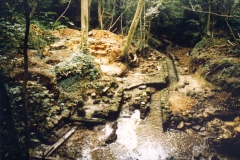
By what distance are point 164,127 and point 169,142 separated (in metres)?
0.79

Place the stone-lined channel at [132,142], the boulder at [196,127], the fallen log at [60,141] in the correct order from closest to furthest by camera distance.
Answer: the fallen log at [60,141]
the stone-lined channel at [132,142]
the boulder at [196,127]

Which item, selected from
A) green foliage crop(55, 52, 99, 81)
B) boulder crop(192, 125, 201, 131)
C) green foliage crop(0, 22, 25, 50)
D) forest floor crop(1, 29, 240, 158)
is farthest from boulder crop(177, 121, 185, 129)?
green foliage crop(0, 22, 25, 50)

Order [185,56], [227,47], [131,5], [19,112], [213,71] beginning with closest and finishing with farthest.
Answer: [19,112], [213,71], [227,47], [185,56], [131,5]

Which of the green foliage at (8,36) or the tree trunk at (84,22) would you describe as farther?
the tree trunk at (84,22)

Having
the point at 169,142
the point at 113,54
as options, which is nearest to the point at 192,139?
the point at 169,142

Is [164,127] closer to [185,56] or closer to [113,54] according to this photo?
[113,54]

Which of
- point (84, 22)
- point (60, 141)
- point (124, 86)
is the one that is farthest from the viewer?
point (124, 86)


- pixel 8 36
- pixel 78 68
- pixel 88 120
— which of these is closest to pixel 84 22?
pixel 78 68

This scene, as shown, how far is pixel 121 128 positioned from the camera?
24.1 feet

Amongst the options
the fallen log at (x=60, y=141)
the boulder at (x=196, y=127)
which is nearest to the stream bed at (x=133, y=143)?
the fallen log at (x=60, y=141)

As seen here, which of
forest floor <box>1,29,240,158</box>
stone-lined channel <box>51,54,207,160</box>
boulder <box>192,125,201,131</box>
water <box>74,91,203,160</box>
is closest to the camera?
stone-lined channel <box>51,54,207,160</box>

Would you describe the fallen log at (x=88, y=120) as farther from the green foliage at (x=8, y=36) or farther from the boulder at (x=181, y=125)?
the green foliage at (x=8, y=36)

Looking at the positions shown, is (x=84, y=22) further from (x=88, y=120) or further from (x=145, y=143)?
(x=145, y=143)

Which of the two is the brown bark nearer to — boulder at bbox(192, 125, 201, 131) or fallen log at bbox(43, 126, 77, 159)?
fallen log at bbox(43, 126, 77, 159)
